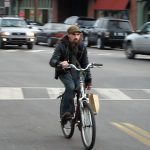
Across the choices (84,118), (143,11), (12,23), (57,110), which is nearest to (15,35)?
(12,23)

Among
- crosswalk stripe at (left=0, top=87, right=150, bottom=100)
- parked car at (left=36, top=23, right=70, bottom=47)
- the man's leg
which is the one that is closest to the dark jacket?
the man's leg

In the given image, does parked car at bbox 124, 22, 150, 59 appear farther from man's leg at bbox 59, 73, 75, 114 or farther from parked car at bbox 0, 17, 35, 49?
man's leg at bbox 59, 73, 75, 114

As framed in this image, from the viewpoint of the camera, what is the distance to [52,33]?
33219 millimetres

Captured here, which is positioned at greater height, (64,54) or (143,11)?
(64,54)

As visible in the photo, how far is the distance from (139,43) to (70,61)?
1610cm

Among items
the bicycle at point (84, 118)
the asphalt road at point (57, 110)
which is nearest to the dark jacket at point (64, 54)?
the bicycle at point (84, 118)

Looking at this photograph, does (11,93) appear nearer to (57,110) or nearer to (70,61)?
(57,110)

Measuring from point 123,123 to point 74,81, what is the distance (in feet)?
6.02

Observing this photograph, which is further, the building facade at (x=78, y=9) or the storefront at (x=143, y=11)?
the building facade at (x=78, y=9)

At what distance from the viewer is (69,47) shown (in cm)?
783

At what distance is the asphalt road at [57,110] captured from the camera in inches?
307

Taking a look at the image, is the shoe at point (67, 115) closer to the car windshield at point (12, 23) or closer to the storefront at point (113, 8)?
the car windshield at point (12, 23)

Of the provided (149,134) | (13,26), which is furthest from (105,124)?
(13,26)

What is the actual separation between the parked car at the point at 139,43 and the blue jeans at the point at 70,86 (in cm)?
1552
